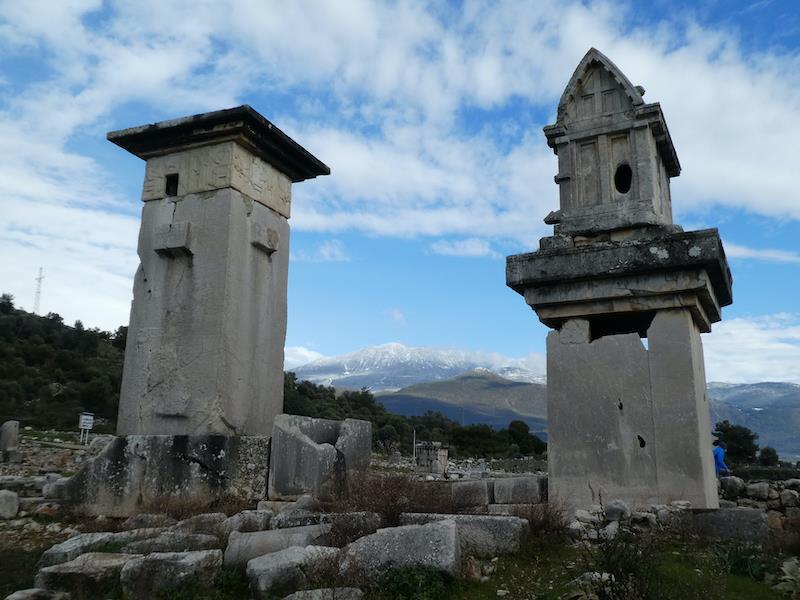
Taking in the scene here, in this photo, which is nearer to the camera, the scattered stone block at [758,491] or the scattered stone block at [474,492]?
the scattered stone block at [474,492]

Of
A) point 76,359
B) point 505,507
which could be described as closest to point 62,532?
point 505,507

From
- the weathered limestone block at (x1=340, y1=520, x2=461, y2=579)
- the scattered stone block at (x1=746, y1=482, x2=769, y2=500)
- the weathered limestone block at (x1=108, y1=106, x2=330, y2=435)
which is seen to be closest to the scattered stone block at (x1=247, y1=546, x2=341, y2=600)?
the weathered limestone block at (x1=340, y1=520, x2=461, y2=579)

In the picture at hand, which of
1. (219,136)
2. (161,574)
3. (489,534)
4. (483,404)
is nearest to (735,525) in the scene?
(489,534)

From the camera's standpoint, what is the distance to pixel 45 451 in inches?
746

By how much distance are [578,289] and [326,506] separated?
117 inches

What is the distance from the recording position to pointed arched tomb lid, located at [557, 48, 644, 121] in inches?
256

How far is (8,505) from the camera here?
23.3 feet

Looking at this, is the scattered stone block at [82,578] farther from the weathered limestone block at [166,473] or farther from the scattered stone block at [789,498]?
the scattered stone block at [789,498]

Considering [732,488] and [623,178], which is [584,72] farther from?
[732,488]

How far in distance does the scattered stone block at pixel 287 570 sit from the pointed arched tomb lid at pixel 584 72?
4.77 meters

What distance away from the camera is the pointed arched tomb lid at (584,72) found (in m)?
6.50

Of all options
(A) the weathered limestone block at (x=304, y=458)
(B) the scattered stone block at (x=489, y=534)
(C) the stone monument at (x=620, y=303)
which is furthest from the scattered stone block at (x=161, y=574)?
(C) the stone monument at (x=620, y=303)

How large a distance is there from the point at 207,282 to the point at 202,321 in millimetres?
440

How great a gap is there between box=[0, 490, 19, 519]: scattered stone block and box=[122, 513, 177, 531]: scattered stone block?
1717 mm
